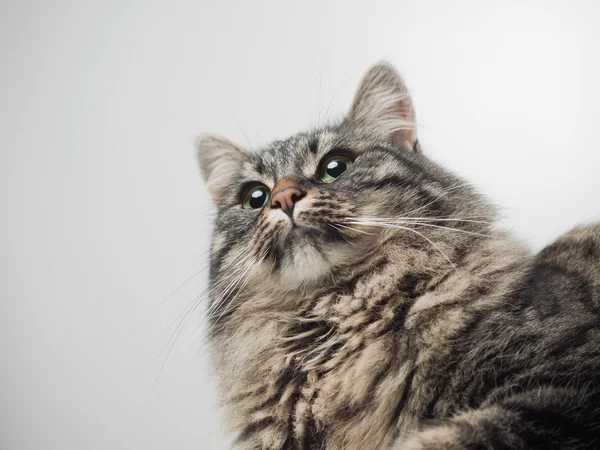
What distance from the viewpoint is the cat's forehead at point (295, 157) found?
1.30 metres

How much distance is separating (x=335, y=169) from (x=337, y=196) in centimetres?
18

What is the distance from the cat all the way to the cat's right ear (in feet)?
0.69

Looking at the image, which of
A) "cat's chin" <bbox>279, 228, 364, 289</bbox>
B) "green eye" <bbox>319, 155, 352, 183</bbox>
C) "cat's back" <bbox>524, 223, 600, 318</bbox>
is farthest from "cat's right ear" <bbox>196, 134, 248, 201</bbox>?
"cat's back" <bbox>524, 223, 600, 318</bbox>

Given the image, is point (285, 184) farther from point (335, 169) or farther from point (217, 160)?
point (217, 160)

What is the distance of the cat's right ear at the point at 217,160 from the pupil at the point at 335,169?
1.36 feet

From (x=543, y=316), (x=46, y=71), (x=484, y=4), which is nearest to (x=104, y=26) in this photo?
(x=46, y=71)

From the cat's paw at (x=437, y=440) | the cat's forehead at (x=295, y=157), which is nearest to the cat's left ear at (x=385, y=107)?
the cat's forehead at (x=295, y=157)

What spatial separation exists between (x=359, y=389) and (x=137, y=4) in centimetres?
171

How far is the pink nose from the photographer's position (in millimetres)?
1121

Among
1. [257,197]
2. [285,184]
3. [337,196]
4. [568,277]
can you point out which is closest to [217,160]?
[257,197]

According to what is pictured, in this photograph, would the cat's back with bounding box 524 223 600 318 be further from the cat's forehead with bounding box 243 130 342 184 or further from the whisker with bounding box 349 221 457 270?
the cat's forehead with bounding box 243 130 342 184

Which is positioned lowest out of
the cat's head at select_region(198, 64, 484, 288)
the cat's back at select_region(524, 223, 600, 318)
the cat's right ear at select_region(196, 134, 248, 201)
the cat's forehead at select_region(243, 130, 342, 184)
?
the cat's back at select_region(524, 223, 600, 318)

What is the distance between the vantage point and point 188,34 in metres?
1.91

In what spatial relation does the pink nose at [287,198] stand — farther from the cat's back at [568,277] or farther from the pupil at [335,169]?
the cat's back at [568,277]
